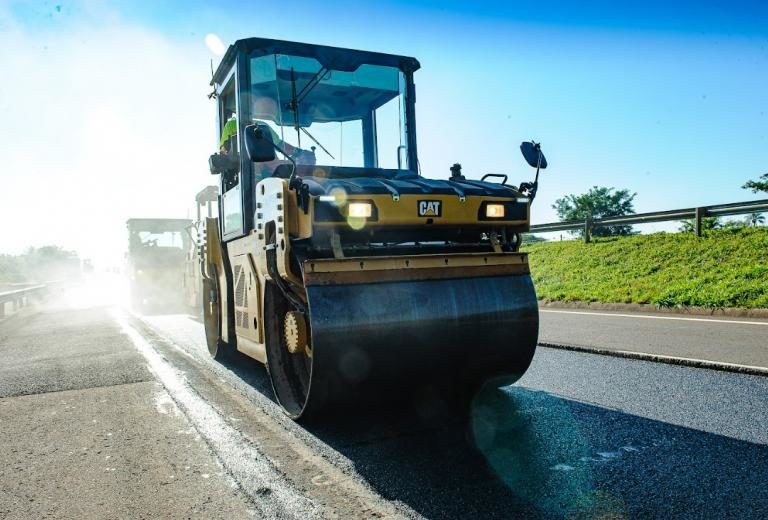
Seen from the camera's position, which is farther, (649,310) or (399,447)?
(649,310)

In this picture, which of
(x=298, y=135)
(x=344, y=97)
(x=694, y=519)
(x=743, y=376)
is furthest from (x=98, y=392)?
(x=743, y=376)

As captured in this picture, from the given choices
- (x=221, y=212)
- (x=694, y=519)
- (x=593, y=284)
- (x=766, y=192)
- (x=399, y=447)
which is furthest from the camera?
(x=766, y=192)

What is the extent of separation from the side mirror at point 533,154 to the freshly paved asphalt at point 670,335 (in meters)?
2.60

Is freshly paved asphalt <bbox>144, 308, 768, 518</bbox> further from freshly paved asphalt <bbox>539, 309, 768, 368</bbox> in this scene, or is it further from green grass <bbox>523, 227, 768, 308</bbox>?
green grass <bbox>523, 227, 768, 308</bbox>

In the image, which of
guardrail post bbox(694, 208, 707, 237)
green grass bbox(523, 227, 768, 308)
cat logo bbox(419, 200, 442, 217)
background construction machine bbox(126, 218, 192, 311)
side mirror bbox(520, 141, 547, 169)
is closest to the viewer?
cat logo bbox(419, 200, 442, 217)

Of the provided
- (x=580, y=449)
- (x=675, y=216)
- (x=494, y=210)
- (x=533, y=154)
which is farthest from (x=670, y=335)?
(x=675, y=216)

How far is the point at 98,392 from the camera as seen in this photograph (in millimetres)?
5352

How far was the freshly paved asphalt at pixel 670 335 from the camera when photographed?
6035mm

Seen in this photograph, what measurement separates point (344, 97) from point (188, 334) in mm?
5847

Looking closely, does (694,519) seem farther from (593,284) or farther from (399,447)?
(593,284)

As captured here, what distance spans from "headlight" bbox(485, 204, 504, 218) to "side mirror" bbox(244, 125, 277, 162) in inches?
60.6

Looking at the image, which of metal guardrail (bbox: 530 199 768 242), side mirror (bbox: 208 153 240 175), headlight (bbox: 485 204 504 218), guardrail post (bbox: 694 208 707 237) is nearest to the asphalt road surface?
headlight (bbox: 485 204 504 218)

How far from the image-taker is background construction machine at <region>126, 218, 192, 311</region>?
19.3 metres

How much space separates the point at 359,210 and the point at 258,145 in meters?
0.77
